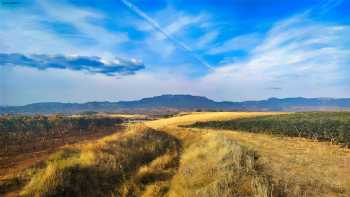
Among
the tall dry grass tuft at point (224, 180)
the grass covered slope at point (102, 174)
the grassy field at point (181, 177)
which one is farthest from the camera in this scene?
the grass covered slope at point (102, 174)

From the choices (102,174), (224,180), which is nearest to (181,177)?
(224,180)

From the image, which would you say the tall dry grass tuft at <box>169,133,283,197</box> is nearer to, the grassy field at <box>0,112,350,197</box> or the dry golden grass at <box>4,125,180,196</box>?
the grassy field at <box>0,112,350,197</box>

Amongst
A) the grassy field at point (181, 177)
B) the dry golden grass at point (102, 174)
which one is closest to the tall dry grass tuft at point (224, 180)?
the grassy field at point (181, 177)

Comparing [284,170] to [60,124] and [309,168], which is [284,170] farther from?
[60,124]

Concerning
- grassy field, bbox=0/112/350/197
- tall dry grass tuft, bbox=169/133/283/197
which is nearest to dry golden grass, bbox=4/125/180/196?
grassy field, bbox=0/112/350/197

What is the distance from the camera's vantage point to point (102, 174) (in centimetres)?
1488

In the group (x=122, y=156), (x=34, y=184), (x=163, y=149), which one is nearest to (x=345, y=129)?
(x=163, y=149)

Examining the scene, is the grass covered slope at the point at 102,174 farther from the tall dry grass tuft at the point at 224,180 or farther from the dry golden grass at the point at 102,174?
the tall dry grass tuft at the point at 224,180

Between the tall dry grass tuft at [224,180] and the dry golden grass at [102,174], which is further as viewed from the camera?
the dry golden grass at [102,174]

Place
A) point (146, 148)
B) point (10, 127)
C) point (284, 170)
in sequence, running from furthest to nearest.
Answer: point (10, 127) → point (146, 148) → point (284, 170)

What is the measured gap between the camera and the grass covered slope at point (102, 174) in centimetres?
1273

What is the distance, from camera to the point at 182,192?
11.4m

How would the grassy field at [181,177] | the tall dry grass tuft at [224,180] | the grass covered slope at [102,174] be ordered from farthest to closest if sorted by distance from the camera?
the grass covered slope at [102,174]
the grassy field at [181,177]
the tall dry grass tuft at [224,180]

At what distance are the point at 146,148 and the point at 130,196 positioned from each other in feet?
32.6
